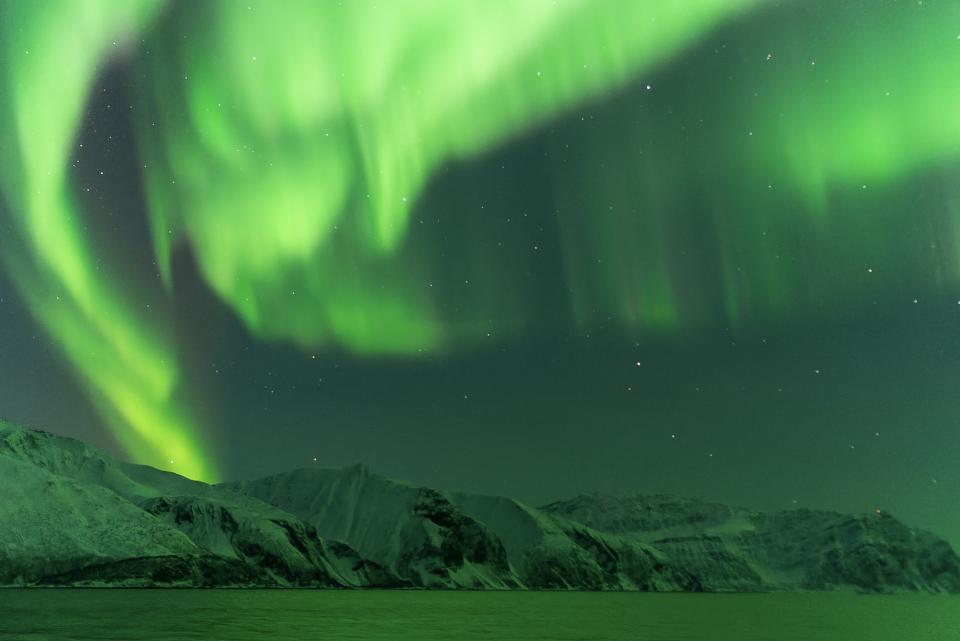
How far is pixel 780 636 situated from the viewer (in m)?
105

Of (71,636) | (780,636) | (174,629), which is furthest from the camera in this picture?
(780,636)

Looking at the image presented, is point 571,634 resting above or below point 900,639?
above

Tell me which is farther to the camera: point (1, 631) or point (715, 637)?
point (715, 637)

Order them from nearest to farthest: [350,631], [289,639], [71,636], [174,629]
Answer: [71,636]
[289,639]
[174,629]
[350,631]

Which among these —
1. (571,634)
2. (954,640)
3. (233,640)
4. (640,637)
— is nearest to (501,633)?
(571,634)

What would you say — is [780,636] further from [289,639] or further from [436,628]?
[289,639]

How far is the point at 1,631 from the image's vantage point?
73.4 metres

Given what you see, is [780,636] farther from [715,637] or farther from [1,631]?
[1,631]

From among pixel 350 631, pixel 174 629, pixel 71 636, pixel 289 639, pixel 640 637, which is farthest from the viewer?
pixel 640 637

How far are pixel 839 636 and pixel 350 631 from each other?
193ft

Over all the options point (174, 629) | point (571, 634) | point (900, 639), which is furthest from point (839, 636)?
point (174, 629)

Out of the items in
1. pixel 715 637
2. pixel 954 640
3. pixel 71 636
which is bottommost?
pixel 954 640

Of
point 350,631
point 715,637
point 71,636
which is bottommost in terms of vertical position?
point 715,637

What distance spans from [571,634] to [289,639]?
112 ft
